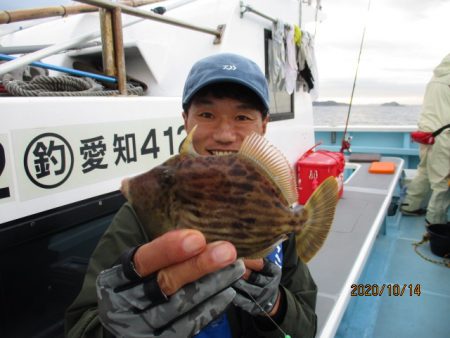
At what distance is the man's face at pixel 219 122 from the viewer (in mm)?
1369

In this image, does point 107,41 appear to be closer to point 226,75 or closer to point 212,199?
point 226,75

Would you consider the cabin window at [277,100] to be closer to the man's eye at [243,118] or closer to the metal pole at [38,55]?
the metal pole at [38,55]

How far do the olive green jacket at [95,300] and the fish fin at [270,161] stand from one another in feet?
1.31

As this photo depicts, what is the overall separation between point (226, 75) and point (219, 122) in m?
0.18

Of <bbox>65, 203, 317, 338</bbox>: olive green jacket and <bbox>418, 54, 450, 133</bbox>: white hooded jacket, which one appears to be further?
<bbox>418, 54, 450, 133</bbox>: white hooded jacket

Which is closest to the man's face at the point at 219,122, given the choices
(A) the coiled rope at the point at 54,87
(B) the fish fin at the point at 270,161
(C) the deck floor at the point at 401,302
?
(B) the fish fin at the point at 270,161

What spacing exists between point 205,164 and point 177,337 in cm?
49

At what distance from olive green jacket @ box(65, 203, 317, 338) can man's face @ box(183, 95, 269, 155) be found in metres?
0.39

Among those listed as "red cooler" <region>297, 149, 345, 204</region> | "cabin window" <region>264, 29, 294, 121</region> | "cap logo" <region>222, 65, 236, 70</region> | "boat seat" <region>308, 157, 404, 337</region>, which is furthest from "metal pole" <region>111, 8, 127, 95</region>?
"red cooler" <region>297, 149, 345, 204</region>

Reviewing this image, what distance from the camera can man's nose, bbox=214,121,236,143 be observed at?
1.34 metres

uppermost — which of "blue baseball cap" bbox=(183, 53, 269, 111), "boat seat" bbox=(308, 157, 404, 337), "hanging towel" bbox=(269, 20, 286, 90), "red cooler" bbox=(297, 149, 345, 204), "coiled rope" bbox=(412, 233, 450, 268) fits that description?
"hanging towel" bbox=(269, 20, 286, 90)

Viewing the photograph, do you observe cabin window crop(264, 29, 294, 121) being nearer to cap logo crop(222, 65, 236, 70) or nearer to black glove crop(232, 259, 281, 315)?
cap logo crop(222, 65, 236, 70)

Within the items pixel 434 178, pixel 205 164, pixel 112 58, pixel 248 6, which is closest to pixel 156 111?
pixel 112 58
